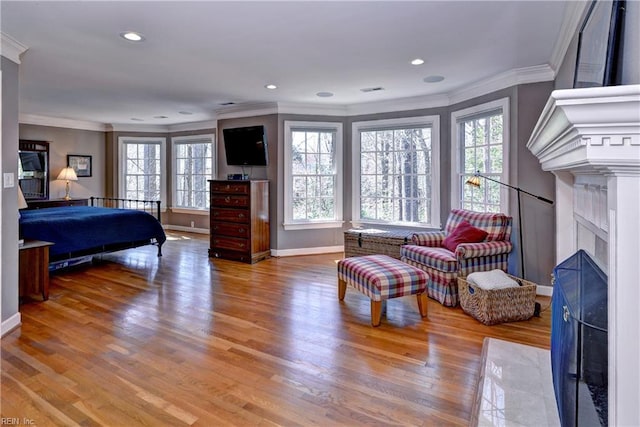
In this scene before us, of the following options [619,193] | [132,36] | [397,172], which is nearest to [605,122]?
[619,193]

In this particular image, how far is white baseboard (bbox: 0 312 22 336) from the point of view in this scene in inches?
110

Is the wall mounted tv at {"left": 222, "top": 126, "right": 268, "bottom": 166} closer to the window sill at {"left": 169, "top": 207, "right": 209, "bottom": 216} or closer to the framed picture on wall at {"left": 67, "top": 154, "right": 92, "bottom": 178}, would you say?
the window sill at {"left": 169, "top": 207, "right": 209, "bottom": 216}

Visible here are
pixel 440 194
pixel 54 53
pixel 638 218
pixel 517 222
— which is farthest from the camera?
pixel 440 194

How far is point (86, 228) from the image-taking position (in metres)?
4.75

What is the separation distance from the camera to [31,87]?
4.77 m

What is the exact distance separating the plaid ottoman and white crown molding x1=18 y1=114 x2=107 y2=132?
6.95 meters

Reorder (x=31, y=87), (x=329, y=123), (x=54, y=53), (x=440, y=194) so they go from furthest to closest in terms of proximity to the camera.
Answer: (x=329, y=123) < (x=440, y=194) < (x=31, y=87) < (x=54, y=53)

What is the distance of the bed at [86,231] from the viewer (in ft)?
14.2

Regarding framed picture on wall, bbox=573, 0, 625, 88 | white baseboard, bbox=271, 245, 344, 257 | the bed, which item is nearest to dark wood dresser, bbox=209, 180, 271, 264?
white baseboard, bbox=271, 245, 344, 257

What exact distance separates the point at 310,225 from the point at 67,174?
16.4 feet

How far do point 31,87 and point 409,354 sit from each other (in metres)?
Answer: 5.45

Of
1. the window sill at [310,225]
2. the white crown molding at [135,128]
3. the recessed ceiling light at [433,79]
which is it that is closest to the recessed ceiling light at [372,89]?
the recessed ceiling light at [433,79]

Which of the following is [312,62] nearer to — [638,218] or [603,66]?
[603,66]

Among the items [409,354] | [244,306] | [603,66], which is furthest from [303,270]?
[603,66]
